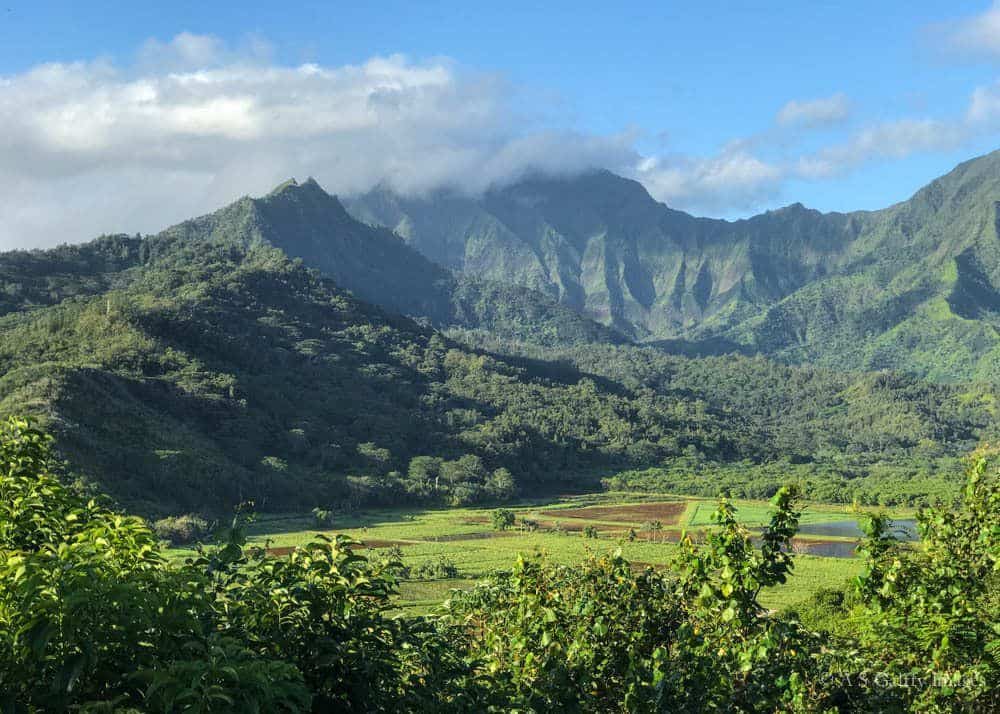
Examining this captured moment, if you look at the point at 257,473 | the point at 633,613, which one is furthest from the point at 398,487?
the point at 633,613

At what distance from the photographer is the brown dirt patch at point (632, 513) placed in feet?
354

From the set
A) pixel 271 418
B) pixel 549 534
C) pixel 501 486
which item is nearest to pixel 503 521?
pixel 549 534

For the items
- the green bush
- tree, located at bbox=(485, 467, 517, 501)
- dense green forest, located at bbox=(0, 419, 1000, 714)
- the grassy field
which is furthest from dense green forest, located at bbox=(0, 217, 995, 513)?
dense green forest, located at bbox=(0, 419, 1000, 714)

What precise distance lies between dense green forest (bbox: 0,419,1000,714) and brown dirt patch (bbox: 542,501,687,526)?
310ft

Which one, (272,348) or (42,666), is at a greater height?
(272,348)

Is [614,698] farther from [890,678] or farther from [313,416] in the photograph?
[313,416]

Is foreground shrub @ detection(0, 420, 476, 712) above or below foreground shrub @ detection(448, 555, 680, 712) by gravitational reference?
above

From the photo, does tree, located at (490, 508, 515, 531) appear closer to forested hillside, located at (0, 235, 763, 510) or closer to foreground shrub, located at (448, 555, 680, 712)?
forested hillside, located at (0, 235, 763, 510)

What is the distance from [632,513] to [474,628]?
108m

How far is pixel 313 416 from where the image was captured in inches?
5871

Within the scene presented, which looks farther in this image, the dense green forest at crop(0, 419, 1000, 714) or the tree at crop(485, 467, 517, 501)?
the tree at crop(485, 467, 517, 501)

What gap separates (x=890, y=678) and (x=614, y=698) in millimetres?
2957

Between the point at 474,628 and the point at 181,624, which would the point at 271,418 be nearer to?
the point at 474,628

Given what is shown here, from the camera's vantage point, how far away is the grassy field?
207ft
